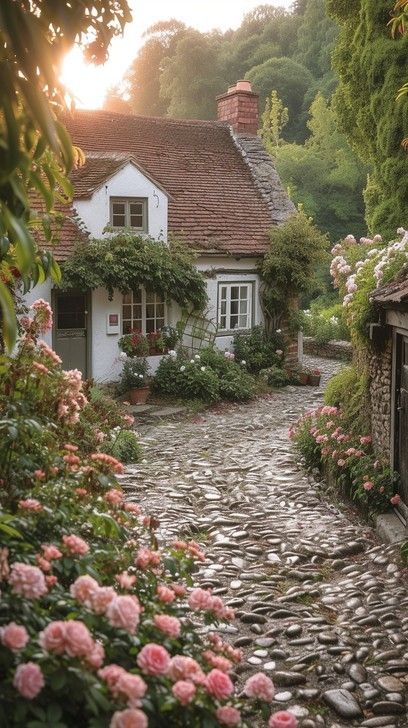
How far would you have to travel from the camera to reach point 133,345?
50.8 feet

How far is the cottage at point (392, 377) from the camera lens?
24.2ft

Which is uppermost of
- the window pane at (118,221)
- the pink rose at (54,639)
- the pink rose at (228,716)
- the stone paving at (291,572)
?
the window pane at (118,221)

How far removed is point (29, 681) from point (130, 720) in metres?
0.29

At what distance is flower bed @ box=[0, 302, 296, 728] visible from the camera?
6.99ft

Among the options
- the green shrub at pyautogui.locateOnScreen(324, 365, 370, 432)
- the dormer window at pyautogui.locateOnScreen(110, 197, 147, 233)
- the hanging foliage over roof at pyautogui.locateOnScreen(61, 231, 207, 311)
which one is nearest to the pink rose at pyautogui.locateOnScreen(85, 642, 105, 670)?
the green shrub at pyautogui.locateOnScreen(324, 365, 370, 432)

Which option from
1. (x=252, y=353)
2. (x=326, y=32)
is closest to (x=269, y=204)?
(x=252, y=353)

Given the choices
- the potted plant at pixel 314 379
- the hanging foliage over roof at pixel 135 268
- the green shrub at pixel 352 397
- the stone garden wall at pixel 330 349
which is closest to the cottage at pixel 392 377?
the green shrub at pixel 352 397

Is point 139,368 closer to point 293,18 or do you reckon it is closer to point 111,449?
point 111,449

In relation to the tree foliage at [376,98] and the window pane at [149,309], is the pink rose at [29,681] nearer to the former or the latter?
the tree foliage at [376,98]

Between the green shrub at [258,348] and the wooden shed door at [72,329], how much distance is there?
362cm

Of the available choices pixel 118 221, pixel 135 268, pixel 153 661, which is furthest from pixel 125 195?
pixel 153 661

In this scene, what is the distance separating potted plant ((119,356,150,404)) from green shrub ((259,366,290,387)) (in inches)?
114

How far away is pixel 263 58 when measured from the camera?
4288 cm

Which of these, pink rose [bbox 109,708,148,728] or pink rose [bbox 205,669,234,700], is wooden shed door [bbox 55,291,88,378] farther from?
pink rose [bbox 109,708,148,728]
